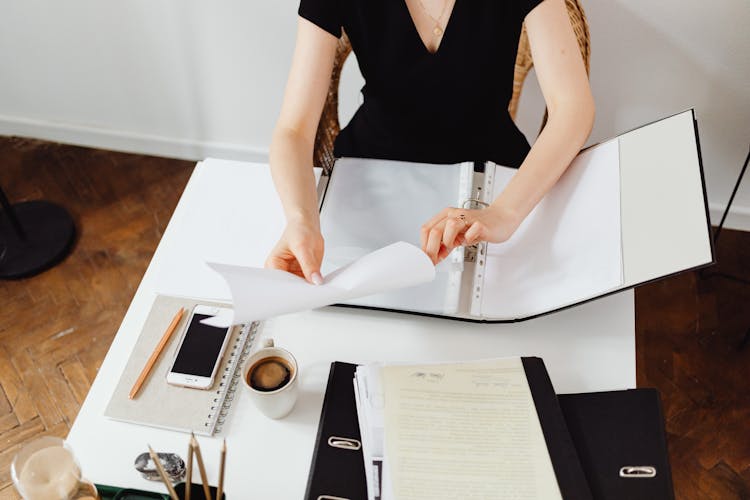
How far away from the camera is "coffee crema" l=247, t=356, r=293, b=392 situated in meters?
0.93

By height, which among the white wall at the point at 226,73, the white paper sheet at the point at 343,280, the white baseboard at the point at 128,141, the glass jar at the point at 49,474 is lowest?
the glass jar at the point at 49,474

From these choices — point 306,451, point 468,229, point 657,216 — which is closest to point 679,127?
point 657,216

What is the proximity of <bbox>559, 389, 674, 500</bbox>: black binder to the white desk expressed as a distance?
0.05 m

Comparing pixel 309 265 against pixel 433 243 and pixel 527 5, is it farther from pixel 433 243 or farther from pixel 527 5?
Result: pixel 527 5

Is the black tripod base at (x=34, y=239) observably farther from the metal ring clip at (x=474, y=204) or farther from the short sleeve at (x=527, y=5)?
the short sleeve at (x=527, y=5)

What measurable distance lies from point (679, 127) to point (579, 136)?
181mm

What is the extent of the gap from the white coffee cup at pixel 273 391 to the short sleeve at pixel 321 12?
0.63 m

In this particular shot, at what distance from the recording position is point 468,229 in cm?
104

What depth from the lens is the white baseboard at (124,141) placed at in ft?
7.78

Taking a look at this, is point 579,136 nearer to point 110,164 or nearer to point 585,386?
point 585,386

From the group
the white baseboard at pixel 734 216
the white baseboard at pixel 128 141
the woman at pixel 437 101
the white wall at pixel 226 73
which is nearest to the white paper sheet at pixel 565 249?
the woman at pixel 437 101

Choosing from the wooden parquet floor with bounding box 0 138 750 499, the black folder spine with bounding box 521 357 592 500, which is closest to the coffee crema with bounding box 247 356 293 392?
the black folder spine with bounding box 521 357 592 500

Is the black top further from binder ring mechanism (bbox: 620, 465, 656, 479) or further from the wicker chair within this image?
binder ring mechanism (bbox: 620, 465, 656, 479)

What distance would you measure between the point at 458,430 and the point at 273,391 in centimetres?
25
